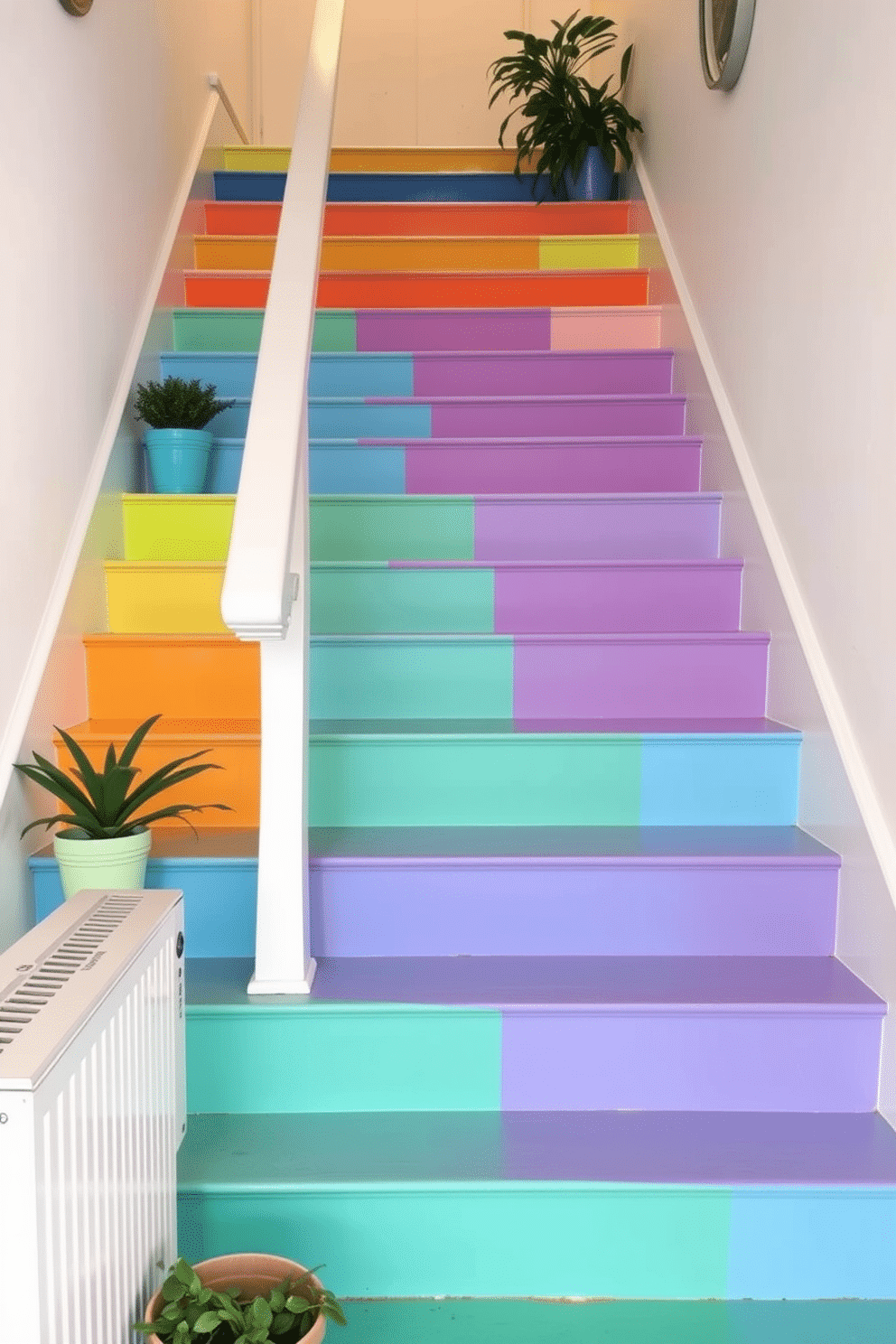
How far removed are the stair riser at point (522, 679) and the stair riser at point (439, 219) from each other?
77.1 inches

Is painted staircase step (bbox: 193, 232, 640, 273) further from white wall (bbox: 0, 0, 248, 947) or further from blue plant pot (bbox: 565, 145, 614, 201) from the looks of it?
white wall (bbox: 0, 0, 248, 947)

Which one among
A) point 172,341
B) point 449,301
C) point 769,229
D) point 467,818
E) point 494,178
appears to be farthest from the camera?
point 494,178

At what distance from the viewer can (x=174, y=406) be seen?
260cm

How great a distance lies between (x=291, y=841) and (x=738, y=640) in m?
1.09

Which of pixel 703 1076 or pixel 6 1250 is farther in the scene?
pixel 703 1076

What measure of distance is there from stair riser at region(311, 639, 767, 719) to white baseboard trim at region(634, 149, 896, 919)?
8.0 inches

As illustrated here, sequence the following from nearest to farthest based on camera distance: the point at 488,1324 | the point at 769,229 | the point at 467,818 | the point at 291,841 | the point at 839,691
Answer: the point at 488,1324 < the point at 291,841 < the point at 839,691 < the point at 467,818 < the point at 769,229

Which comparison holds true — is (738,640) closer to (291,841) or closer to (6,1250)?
(291,841)

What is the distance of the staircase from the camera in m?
1.49

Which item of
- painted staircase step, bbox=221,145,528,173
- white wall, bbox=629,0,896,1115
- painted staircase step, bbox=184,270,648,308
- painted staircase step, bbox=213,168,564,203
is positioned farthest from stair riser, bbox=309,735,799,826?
painted staircase step, bbox=221,145,528,173

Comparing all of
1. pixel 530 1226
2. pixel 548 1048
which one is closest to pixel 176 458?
pixel 548 1048

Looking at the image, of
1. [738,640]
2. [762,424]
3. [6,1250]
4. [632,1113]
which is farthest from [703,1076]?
[762,424]

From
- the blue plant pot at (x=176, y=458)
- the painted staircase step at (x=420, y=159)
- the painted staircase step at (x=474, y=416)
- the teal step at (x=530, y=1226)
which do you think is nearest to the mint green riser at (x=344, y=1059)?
the teal step at (x=530, y=1226)

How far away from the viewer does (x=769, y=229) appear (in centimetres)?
223
